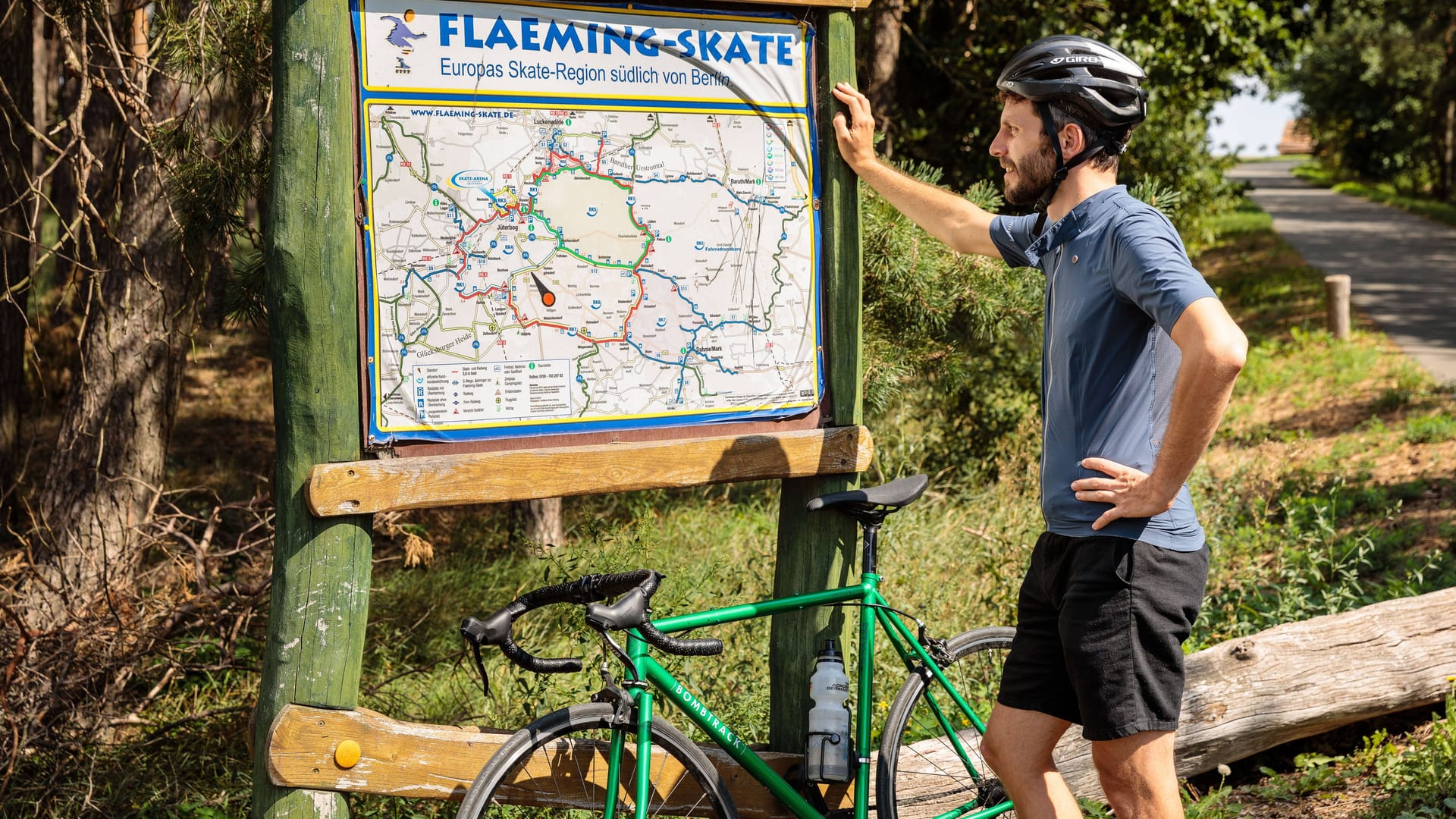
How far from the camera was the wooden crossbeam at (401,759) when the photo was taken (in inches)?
108

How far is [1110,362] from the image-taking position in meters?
2.54

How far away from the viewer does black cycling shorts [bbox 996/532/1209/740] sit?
250 cm

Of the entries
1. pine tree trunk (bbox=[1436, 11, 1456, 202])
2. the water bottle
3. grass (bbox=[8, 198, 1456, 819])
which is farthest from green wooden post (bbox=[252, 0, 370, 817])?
pine tree trunk (bbox=[1436, 11, 1456, 202])

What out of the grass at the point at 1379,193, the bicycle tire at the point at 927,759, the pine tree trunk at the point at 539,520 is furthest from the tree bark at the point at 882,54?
the grass at the point at 1379,193

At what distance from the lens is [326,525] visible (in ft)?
8.93

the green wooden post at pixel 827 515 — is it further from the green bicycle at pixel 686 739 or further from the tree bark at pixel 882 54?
the tree bark at pixel 882 54

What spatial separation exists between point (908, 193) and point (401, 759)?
2012 mm

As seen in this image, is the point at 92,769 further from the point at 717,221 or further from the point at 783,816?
the point at 717,221

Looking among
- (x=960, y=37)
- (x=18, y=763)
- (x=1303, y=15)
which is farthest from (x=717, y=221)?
(x=1303, y=15)

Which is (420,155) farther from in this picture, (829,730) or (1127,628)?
(1127,628)

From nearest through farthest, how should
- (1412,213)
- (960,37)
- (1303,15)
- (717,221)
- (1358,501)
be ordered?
(717,221), (1358,501), (960,37), (1303,15), (1412,213)

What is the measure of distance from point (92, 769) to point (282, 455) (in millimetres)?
1920

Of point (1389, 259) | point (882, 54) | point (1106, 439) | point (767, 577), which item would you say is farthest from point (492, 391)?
point (1389, 259)

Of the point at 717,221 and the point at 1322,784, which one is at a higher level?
the point at 717,221
